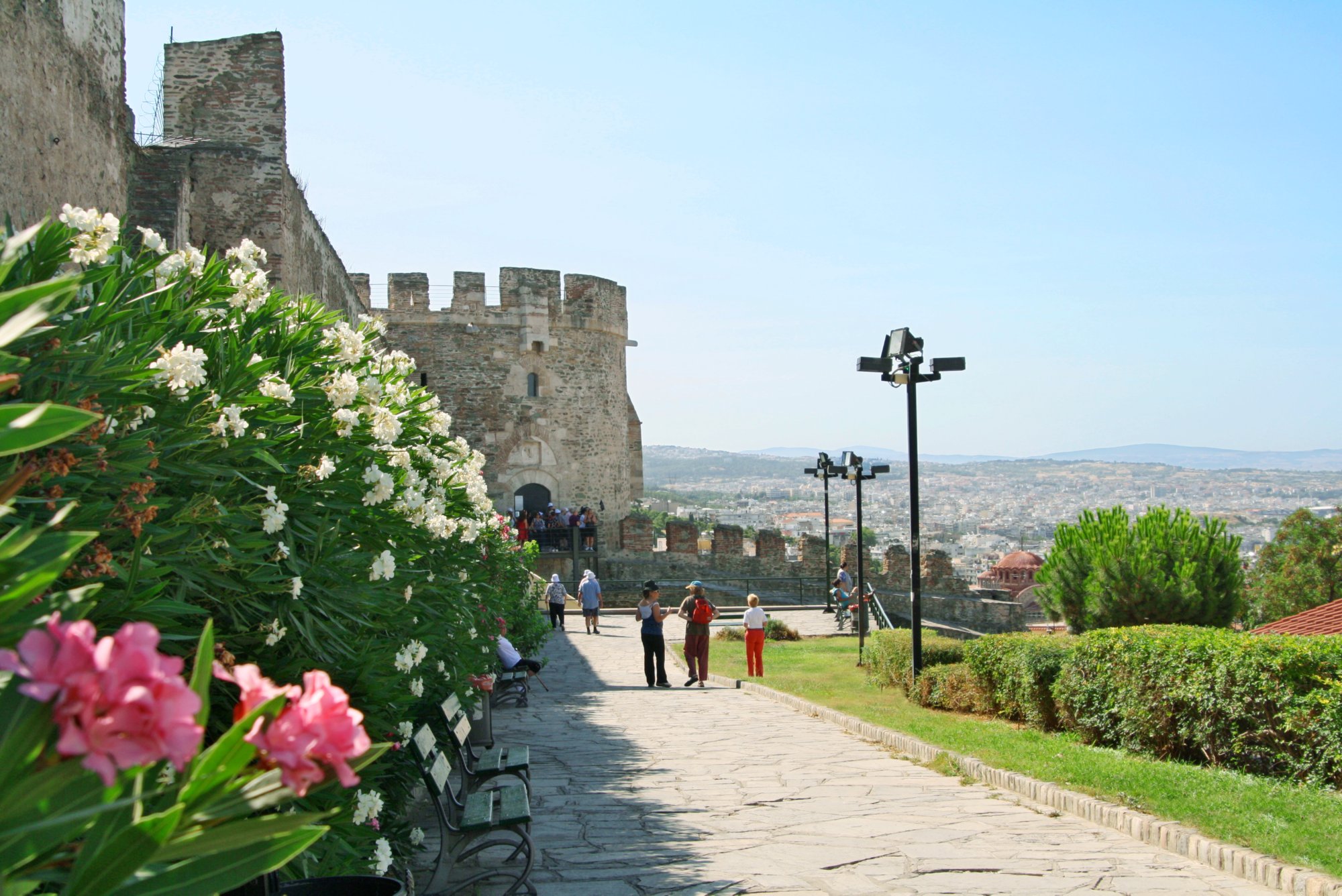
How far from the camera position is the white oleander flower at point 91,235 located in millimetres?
3600

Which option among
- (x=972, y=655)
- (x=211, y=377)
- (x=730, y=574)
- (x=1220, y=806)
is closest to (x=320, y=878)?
(x=211, y=377)

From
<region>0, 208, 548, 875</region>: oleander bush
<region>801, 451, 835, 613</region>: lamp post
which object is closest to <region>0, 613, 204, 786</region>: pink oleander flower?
<region>0, 208, 548, 875</region>: oleander bush

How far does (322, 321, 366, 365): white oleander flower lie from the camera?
4.88 m

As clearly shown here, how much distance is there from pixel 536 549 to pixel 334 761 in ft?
58.8

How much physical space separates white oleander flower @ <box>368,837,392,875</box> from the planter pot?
885mm

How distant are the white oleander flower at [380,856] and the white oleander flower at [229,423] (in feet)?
5.46

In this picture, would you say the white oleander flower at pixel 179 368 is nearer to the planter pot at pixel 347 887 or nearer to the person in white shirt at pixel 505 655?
the planter pot at pixel 347 887

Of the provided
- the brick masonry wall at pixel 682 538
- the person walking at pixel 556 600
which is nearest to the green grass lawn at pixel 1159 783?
the person walking at pixel 556 600

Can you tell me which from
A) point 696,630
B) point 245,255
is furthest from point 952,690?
point 245,255

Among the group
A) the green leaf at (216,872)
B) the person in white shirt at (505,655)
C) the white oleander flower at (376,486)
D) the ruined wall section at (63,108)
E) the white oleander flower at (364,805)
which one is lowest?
the person in white shirt at (505,655)

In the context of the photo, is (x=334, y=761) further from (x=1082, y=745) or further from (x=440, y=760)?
(x=1082, y=745)

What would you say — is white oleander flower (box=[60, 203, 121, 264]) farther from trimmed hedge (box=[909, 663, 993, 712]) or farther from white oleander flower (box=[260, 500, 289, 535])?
trimmed hedge (box=[909, 663, 993, 712])

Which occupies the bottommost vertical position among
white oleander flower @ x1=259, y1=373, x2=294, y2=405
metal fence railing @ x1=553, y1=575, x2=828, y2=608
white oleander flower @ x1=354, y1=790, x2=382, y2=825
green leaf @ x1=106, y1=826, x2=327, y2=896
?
metal fence railing @ x1=553, y1=575, x2=828, y2=608

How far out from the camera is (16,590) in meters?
1.43
